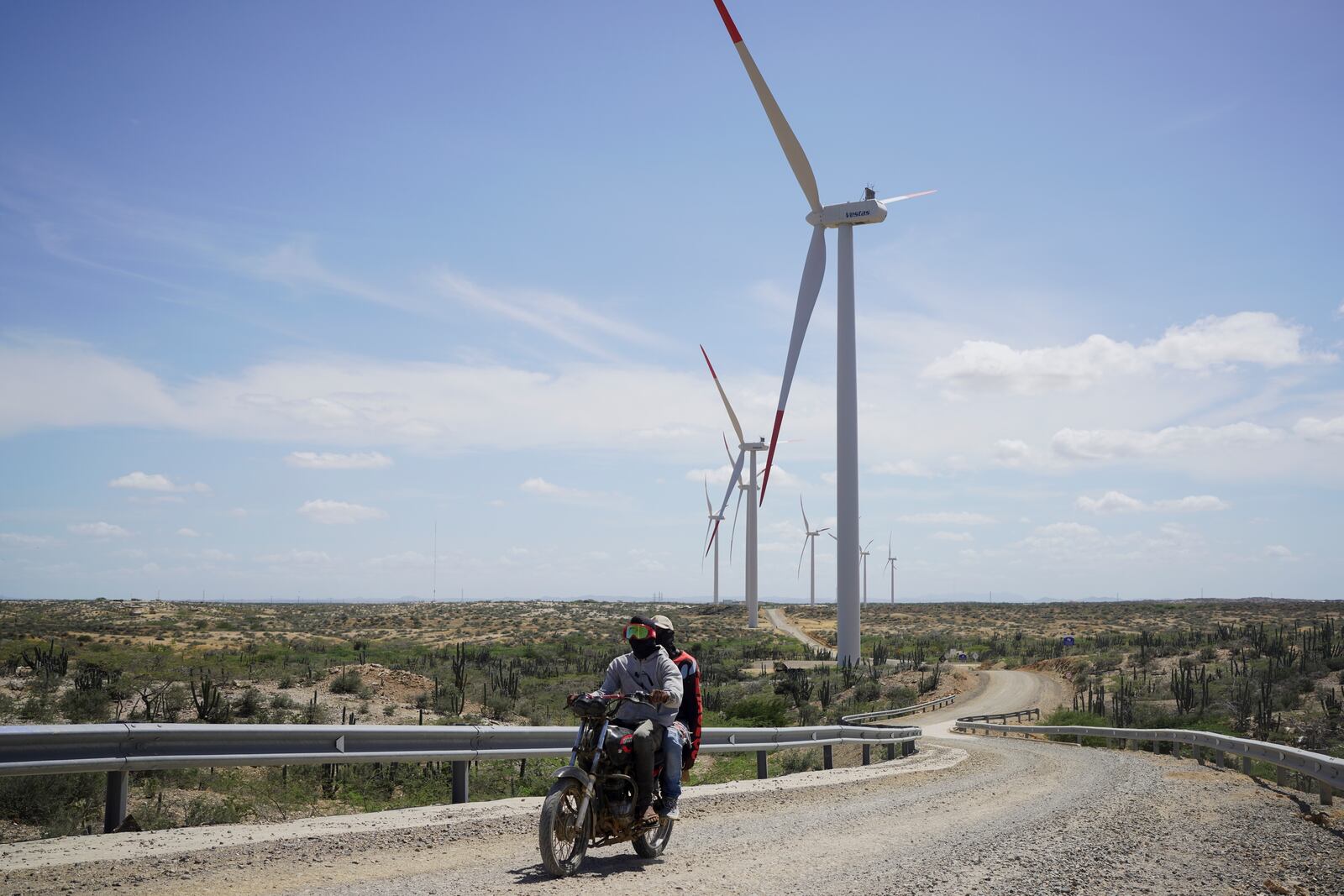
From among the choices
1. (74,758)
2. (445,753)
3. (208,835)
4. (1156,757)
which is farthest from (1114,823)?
(1156,757)

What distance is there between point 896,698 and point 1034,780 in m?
27.9

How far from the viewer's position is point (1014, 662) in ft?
211

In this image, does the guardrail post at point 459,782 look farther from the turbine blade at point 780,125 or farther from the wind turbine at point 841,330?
the turbine blade at point 780,125

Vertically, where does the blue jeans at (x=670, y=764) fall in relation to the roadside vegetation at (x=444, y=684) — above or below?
above

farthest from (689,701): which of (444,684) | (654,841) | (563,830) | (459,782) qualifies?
(444,684)

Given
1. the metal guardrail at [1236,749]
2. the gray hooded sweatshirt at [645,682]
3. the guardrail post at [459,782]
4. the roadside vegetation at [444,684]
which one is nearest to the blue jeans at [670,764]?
the gray hooded sweatshirt at [645,682]

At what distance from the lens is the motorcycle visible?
805cm

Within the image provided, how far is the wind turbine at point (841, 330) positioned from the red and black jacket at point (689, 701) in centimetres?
3227

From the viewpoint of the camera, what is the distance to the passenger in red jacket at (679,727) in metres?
9.09

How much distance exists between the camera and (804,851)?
31.4 ft

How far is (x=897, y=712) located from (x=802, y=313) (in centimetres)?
1709

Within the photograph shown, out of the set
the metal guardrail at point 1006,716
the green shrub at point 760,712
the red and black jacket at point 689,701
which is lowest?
the metal guardrail at point 1006,716

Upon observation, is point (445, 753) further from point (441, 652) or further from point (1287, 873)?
point (441, 652)

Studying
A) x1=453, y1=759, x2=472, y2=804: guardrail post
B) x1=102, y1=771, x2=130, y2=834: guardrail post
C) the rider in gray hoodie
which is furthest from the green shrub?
x1=102, y1=771, x2=130, y2=834: guardrail post
